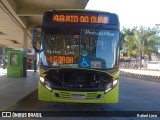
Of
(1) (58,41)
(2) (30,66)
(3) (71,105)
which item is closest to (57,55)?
(1) (58,41)

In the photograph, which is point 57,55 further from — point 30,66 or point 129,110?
point 30,66

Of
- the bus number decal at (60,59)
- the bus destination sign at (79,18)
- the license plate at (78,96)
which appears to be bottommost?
the license plate at (78,96)

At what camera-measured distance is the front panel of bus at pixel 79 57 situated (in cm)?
1062

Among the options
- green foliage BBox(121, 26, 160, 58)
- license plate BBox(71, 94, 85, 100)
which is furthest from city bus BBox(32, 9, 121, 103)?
green foliage BBox(121, 26, 160, 58)

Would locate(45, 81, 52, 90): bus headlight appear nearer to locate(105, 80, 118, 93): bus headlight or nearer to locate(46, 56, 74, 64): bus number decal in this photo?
locate(46, 56, 74, 64): bus number decal

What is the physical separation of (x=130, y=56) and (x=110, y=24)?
92069mm

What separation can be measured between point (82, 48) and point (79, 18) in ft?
3.29

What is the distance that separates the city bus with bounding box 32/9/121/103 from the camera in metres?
10.6

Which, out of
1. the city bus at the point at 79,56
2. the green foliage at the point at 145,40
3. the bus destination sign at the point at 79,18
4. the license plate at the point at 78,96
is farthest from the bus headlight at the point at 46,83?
the green foliage at the point at 145,40

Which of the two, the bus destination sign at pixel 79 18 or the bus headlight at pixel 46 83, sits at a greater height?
the bus destination sign at pixel 79 18

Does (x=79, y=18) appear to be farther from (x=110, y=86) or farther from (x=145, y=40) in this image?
(x=145, y=40)

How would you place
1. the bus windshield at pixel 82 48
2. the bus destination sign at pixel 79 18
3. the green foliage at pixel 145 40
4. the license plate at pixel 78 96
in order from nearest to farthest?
the license plate at pixel 78 96
the bus windshield at pixel 82 48
the bus destination sign at pixel 79 18
the green foliage at pixel 145 40

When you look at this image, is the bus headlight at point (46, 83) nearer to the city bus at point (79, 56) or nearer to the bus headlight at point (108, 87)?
the city bus at point (79, 56)

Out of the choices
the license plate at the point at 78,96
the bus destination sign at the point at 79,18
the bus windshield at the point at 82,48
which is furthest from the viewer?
the bus destination sign at the point at 79,18
